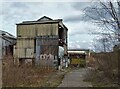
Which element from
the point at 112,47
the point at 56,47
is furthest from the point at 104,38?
the point at 56,47

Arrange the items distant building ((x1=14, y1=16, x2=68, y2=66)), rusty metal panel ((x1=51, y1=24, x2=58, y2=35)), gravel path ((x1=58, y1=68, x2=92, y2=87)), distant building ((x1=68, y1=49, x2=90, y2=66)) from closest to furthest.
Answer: gravel path ((x1=58, y1=68, x2=92, y2=87)), distant building ((x1=14, y1=16, x2=68, y2=66)), rusty metal panel ((x1=51, y1=24, x2=58, y2=35)), distant building ((x1=68, y1=49, x2=90, y2=66))

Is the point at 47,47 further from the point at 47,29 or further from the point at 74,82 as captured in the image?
the point at 74,82

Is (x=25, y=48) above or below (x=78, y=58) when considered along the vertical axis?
above

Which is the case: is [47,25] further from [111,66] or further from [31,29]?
[111,66]

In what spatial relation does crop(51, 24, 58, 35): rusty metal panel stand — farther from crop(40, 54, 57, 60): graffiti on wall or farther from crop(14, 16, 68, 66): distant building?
crop(40, 54, 57, 60): graffiti on wall

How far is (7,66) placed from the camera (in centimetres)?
1065

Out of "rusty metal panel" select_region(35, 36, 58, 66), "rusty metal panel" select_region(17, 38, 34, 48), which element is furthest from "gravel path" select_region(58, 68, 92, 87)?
"rusty metal panel" select_region(17, 38, 34, 48)

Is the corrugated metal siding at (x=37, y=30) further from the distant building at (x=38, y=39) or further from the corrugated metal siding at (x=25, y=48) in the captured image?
the corrugated metal siding at (x=25, y=48)

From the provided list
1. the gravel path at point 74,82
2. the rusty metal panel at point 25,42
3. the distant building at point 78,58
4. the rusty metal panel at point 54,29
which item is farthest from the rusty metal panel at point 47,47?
the gravel path at point 74,82

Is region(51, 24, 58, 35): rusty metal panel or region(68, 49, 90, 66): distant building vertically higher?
region(51, 24, 58, 35): rusty metal panel

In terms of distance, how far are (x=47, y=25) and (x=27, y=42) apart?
3967 mm

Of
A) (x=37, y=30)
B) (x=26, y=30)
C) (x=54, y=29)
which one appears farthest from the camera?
(x=26, y=30)

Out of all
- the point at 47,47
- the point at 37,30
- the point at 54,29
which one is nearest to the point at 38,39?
the point at 37,30

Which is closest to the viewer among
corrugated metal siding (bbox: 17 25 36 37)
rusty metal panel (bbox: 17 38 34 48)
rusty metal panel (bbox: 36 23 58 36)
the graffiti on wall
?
the graffiti on wall
